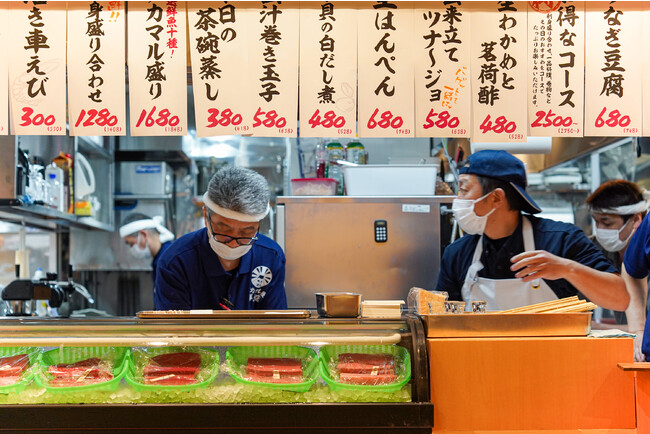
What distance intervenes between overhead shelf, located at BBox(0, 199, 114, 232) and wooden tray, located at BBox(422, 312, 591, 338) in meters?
2.78

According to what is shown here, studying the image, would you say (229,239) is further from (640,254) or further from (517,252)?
(640,254)

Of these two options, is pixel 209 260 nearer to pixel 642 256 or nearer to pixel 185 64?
pixel 185 64

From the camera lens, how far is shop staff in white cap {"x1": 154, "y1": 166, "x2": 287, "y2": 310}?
117 inches

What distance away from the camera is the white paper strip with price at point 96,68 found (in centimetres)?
266

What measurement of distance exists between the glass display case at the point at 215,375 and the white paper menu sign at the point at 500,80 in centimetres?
99

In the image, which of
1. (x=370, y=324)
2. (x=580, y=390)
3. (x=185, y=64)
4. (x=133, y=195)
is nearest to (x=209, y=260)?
(x=185, y=64)

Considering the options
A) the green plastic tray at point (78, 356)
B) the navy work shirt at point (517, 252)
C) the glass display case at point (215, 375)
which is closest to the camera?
the glass display case at point (215, 375)

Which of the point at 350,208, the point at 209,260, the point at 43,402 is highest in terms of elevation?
the point at 350,208

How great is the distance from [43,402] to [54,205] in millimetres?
2794

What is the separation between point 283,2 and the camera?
2709 mm

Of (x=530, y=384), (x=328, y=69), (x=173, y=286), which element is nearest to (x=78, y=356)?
(x=173, y=286)

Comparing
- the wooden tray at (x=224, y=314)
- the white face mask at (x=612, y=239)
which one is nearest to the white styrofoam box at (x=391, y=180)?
the white face mask at (x=612, y=239)

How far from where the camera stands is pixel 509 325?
7.31 feet

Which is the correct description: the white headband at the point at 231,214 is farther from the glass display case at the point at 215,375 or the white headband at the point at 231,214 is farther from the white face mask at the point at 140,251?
the white face mask at the point at 140,251
